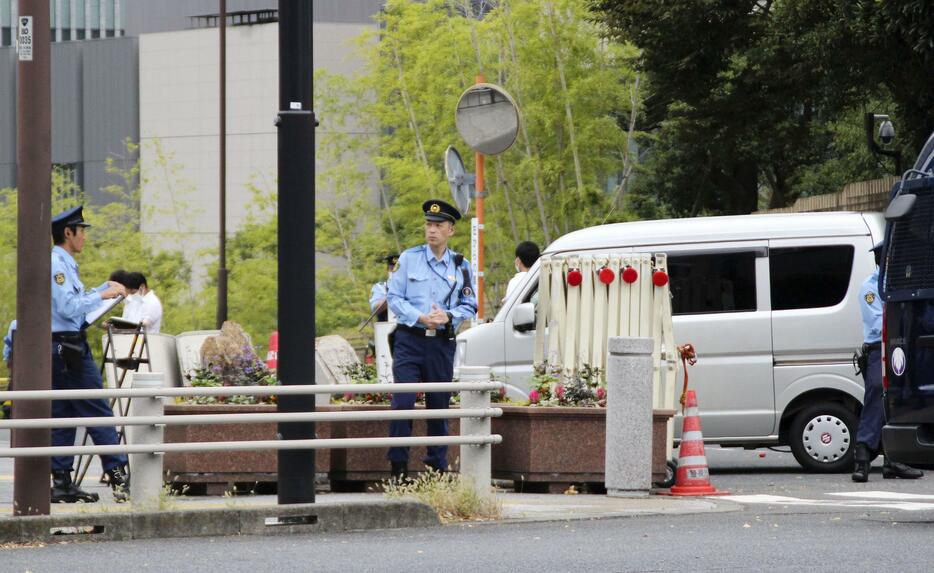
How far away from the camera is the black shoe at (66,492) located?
1114 cm

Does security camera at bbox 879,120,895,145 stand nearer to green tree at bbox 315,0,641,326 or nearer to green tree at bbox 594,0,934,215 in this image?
green tree at bbox 594,0,934,215

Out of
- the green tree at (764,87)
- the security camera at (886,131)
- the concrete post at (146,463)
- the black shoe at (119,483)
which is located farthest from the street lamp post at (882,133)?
the concrete post at (146,463)

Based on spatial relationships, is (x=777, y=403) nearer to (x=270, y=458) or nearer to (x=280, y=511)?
(x=270, y=458)

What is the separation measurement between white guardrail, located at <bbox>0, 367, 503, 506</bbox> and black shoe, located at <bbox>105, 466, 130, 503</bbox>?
4.38 feet

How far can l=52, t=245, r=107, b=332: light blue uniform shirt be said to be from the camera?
1116 centimetres

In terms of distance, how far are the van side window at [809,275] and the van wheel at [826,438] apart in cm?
94

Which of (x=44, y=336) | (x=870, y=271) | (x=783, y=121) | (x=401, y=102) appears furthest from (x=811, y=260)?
(x=401, y=102)

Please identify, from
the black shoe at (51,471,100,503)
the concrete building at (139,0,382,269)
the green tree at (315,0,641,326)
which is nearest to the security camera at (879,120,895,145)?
the green tree at (315,0,641,326)

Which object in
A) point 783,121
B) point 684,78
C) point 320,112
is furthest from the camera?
point 320,112

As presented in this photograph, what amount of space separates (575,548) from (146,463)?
2456mm

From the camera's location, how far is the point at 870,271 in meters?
15.2

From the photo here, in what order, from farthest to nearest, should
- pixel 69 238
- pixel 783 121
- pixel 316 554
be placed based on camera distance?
1. pixel 783 121
2. pixel 69 238
3. pixel 316 554

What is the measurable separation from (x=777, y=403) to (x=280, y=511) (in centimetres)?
673

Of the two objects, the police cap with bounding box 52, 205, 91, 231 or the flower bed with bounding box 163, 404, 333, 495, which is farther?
the flower bed with bounding box 163, 404, 333, 495
